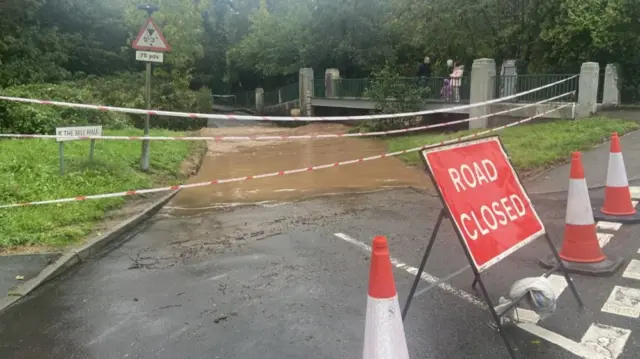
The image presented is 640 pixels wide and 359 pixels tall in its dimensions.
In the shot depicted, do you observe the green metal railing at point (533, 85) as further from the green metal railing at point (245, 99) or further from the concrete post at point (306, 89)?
the green metal railing at point (245, 99)

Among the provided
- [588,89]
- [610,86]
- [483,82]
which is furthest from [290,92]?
[588,89]

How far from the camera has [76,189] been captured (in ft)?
28.4

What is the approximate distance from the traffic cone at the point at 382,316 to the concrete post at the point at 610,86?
1619cm

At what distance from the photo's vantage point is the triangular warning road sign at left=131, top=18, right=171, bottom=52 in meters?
10.8

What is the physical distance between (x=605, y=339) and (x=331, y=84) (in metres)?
25.8

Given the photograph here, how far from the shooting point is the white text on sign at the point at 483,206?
3.86m

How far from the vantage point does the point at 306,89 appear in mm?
31109

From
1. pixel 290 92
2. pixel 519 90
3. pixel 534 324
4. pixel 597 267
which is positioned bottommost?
pixel 534 324

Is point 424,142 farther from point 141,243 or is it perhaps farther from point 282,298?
point 282,298

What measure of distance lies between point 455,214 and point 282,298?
6.02 feet

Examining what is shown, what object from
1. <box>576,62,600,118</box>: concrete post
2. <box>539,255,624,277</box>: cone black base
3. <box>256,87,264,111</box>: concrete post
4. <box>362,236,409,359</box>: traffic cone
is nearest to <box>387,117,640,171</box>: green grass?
<box>576,62,600,118</box>: concrete post

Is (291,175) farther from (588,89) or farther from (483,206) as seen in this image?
(588,89)

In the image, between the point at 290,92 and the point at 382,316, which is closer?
the point at 382,316

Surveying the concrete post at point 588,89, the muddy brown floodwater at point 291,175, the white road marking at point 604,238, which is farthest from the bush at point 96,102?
the concrete post at point 588,89
